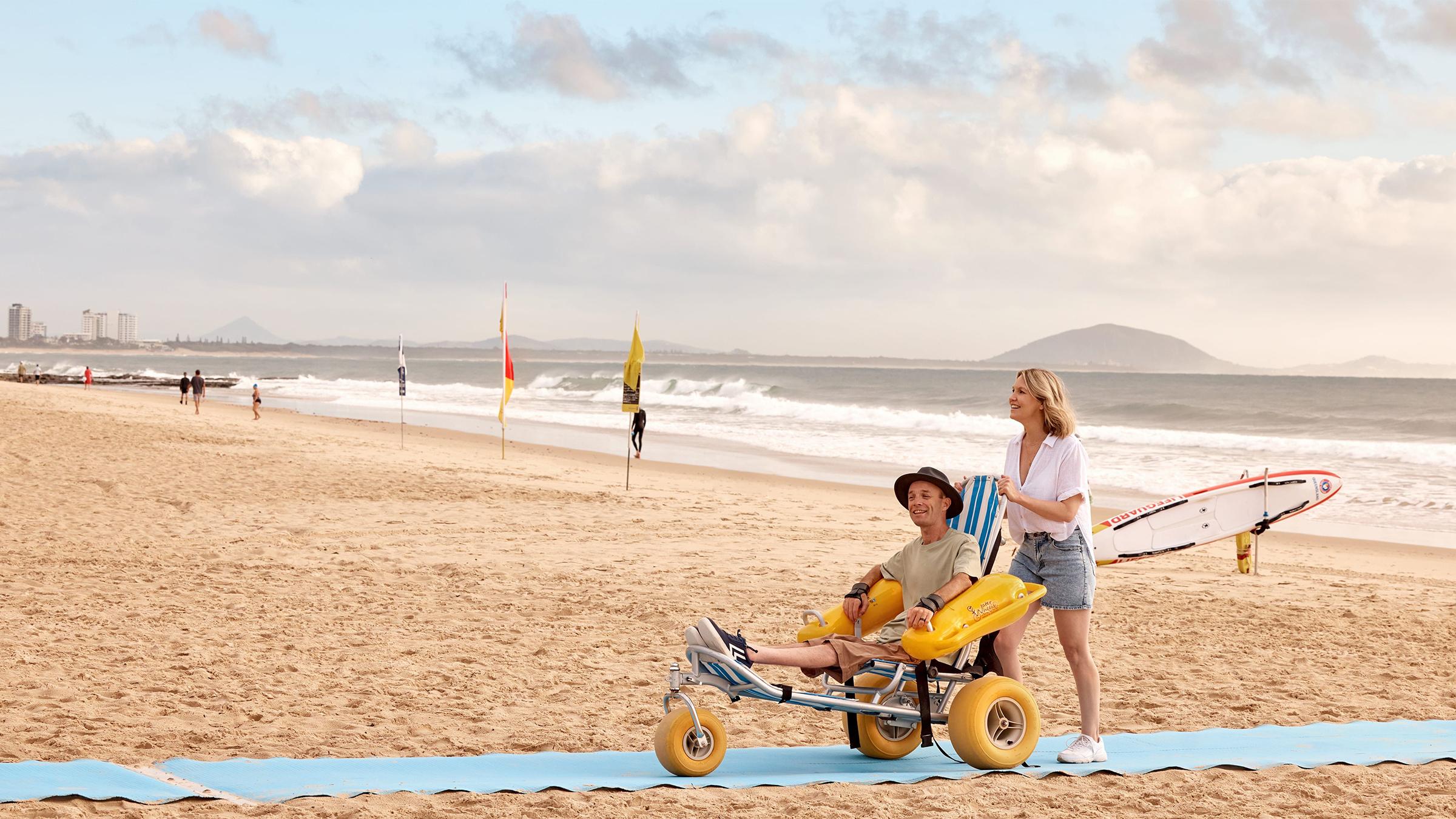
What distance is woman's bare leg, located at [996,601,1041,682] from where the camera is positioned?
4500 millimetres

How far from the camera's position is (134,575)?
8312 millimetres

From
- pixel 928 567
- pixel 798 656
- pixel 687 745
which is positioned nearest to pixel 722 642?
pixel 798 656

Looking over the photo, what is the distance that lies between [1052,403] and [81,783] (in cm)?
377

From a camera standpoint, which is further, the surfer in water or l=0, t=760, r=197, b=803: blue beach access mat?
the surfer in water

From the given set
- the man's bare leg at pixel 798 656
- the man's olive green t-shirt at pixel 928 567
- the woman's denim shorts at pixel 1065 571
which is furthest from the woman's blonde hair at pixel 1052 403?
the man's bare leg at pixel 798 656

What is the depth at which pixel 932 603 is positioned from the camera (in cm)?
421

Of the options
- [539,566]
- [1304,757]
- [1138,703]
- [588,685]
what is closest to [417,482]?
[539,566]

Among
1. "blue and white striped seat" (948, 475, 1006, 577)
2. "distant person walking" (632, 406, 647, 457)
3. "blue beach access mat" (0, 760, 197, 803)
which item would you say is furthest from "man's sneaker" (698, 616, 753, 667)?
"distant person walking" (632, 406, 647, 457)

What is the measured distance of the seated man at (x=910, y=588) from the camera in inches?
168

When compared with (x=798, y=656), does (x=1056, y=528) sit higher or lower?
higher

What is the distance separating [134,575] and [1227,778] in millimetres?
7431

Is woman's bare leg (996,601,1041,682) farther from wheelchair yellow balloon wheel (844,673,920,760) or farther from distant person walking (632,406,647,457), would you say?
distant person walking (632,406,647,457)

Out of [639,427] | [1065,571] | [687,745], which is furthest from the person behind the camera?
[639,427]

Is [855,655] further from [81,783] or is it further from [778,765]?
[81,783]
